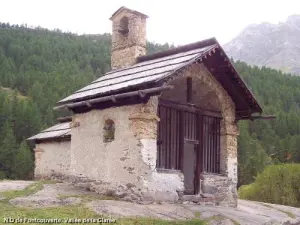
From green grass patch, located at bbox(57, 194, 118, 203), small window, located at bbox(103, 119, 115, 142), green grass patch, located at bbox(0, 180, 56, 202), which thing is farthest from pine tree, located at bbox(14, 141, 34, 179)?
green grass patch, located at bbox(57, 194, 118, 203)

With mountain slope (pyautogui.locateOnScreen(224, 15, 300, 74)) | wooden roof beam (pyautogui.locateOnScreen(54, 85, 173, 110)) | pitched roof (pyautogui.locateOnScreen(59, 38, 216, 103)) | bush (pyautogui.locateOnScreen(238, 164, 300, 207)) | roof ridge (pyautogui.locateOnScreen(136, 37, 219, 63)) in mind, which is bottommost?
bush (pyautogui.locateOnScreen(238, 164, 300, 207))

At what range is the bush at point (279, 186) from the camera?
74.7ft

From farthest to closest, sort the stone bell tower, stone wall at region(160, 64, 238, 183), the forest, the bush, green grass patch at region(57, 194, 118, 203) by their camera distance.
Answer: the forest → the bush → the stone bell tower → stone wall at region(160, 64, 238, 183) → green grass patch at region(57, 194, 118, 203)

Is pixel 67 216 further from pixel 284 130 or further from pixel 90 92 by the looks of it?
pixel 284 130

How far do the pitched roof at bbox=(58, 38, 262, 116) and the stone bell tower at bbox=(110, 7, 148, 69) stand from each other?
46cm

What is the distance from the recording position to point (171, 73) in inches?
445

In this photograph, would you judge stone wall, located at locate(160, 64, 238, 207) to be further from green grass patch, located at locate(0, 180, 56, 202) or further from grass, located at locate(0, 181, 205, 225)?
green grass patch, located at locate(0, 180, 56, 202)

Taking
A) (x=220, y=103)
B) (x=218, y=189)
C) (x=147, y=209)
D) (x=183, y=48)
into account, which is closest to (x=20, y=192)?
(x=147, y=209)

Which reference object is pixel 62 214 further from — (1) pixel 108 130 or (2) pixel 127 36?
(2) pixel 127 36

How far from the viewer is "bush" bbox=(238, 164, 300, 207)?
22781mm

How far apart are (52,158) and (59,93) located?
4784cm

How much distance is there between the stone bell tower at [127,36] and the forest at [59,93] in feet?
93.0

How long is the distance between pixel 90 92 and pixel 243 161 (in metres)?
37.4

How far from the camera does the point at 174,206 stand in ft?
38.4
